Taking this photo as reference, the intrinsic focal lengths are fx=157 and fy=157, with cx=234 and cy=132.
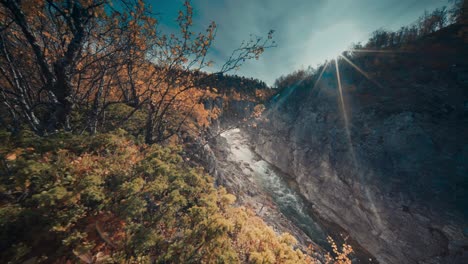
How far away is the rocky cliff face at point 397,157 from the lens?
44.2ft

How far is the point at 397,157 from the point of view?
17.2 metres

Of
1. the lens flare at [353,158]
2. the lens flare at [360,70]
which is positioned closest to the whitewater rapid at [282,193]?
the lens flare at [353,158]

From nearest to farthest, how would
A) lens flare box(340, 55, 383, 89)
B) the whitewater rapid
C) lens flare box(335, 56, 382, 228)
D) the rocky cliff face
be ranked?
the rocky cliff face
lens flare box(335, 56, 382, 228)
the whitewater rapid
lens flare box(340, 55, 383, 89)

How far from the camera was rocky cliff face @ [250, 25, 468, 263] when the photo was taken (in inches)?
530

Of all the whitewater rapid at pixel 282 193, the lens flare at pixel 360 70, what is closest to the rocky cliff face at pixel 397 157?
the lens flare at pixel 360 70

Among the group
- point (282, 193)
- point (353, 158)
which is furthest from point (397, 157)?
point (282, 193)

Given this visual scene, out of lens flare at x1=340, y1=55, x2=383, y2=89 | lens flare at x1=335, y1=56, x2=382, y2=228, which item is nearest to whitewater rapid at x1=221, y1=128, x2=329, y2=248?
lens flare at x1=335, y1=56, x2=382, y2=228

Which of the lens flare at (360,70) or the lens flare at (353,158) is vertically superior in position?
the lens flare at (360,70)

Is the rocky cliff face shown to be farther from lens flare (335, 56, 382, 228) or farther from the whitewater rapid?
the whitewater rapid

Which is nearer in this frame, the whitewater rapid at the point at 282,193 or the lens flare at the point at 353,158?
the lens flare at the point at 353,158

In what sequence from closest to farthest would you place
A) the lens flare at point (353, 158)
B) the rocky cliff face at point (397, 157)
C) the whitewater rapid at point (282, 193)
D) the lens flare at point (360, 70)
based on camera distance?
the rocky cliff face at point (397, 157), the lens flare at point (353, 158), the whitewater rapid at point (282, 193), the lens flare at point (360, 70)

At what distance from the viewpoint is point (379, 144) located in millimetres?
19266

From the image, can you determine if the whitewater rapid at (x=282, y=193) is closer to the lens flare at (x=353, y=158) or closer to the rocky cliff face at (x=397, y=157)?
the rocky cliff face at (x=397, y=157)

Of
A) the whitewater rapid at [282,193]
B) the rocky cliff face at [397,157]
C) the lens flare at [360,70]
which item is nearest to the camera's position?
the rocky cliff face at [397,157]
